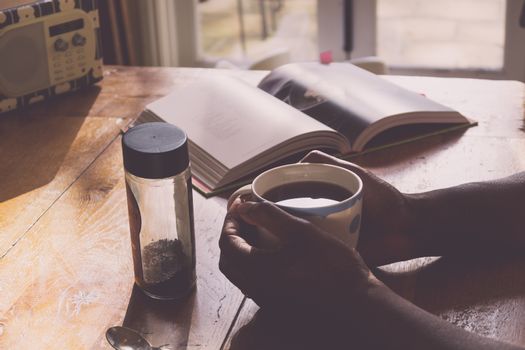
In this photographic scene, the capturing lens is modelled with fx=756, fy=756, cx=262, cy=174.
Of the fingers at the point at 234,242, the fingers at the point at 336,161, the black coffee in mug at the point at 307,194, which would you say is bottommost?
the fingers at the point at 234,242

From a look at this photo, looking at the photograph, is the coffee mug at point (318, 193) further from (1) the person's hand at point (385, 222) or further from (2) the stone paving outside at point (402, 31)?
(2) the stone paving outside at point (402, 31)

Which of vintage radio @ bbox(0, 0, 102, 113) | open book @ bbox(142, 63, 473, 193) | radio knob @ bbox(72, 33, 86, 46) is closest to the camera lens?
open book @ bbox(142, 63, 473, 193)

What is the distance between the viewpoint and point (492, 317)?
2.49 feet

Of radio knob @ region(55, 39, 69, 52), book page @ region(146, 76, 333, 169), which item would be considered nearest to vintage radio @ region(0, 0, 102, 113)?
radio knob @ region(55, 39, 69, 52)

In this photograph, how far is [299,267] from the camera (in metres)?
0.71

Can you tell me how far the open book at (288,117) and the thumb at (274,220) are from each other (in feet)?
1.01

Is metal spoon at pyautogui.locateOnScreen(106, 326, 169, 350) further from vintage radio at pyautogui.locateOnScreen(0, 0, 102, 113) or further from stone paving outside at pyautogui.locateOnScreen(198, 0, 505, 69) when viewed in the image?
stone paving outside at pyautogui.locateOnScreen(198, 0, 505, 69)

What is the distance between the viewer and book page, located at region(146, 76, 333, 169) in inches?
42.6

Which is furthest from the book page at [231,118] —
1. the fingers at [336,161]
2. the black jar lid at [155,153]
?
the black jar lid at [155,153]

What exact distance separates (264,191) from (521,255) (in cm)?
32

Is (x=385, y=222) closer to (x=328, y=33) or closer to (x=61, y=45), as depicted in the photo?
(x=61, y=45)

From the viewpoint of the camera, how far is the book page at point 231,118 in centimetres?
108

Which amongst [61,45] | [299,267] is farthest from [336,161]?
[61,45]

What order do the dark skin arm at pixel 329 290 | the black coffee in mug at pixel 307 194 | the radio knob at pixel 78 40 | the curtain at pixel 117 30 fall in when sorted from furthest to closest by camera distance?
the curtain at pixel 117 30
the radio knob at pixel 78 40
the black coffee in mug at pixel 307 194
the dark skin arm at pixel 329 290
